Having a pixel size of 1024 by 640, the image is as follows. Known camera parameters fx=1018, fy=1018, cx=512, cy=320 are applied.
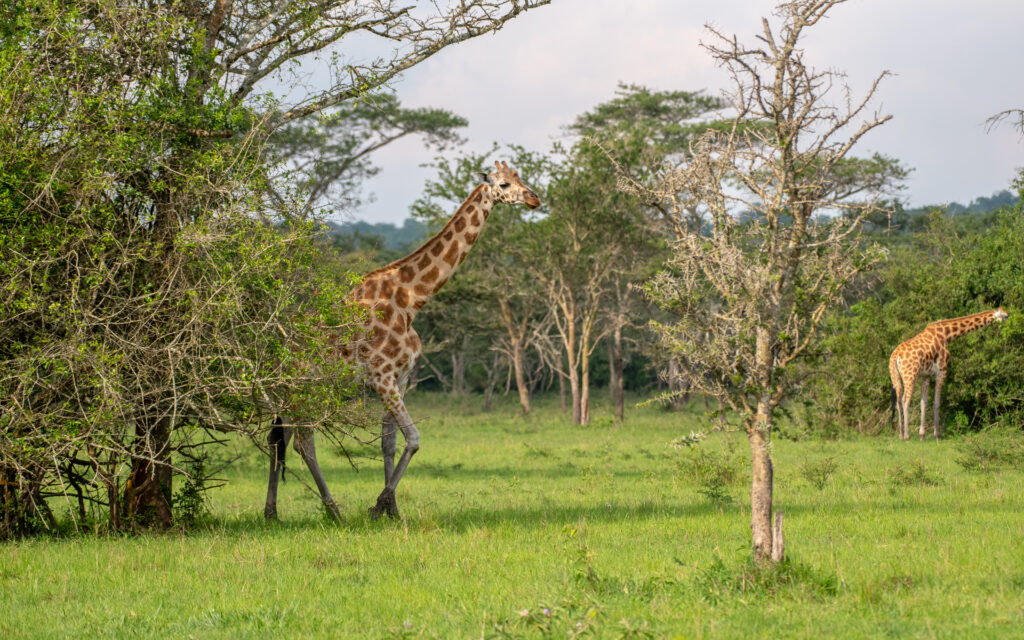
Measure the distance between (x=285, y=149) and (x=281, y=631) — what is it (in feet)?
94.6

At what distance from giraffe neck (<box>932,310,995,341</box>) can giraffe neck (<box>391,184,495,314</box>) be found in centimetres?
1091

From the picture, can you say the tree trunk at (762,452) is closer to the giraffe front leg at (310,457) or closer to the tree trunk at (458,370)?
the giraffe front leg at (310,457)

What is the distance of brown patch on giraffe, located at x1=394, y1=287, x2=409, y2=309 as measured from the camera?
1032 cm

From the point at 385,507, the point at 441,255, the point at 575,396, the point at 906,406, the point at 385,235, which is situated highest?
the point at 385,235

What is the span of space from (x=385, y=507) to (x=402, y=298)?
6.90ft

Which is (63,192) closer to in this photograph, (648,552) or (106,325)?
(106,325)

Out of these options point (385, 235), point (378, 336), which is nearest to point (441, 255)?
point (378, 336)

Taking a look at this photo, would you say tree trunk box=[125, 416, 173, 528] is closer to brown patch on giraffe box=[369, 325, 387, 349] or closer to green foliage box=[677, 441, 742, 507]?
brown patch on giraffe box=[369, 325, 387, 349]

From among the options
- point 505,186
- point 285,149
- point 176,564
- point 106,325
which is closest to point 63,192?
point 106,325

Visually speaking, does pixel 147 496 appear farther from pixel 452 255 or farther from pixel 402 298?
pixel 452 255

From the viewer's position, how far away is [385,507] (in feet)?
32.2

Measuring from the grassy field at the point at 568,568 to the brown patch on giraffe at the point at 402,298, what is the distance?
2103 millimetres

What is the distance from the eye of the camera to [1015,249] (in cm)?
1845

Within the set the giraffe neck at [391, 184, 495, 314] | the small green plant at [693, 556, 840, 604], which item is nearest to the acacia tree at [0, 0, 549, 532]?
the giraffe neck at [391, 184, 495, 314]
